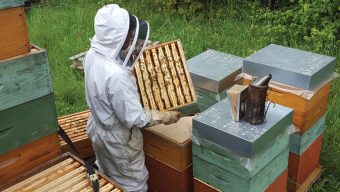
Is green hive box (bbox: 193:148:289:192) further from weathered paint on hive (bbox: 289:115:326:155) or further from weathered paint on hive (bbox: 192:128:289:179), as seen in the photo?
weathered paint on hive (bbox: 289:115:326:155)

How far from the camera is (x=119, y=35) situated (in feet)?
8.64

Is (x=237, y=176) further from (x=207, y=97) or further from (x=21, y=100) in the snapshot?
(x=21, y=100)

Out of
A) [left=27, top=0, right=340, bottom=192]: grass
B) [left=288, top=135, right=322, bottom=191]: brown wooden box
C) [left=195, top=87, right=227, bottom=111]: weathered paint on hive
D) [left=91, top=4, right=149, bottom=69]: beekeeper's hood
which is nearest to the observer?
[left=91, top=4, right=149, bottom=69]: beekeeper's hood

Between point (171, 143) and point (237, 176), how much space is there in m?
0.59

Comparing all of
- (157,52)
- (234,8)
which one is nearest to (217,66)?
(157,52)

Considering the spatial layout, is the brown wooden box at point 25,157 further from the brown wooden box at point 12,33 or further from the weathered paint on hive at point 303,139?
the weathered paint on hive at point 303,139

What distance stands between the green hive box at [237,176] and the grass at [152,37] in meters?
1.17

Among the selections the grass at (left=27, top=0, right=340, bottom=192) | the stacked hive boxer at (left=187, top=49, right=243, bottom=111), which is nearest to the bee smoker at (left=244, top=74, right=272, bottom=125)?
the stacked hive boxer at (left=187, top=49, right=243, bottom=111)

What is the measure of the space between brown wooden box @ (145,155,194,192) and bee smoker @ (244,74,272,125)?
73 cm

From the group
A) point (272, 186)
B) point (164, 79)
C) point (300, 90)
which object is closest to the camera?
point (272, 186)

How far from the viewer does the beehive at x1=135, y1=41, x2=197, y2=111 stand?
3.18 m

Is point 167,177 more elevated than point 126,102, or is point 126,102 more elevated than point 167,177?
point 126,102

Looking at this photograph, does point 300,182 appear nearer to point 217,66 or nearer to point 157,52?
point 217,66

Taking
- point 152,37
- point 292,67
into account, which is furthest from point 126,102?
point 152,37
